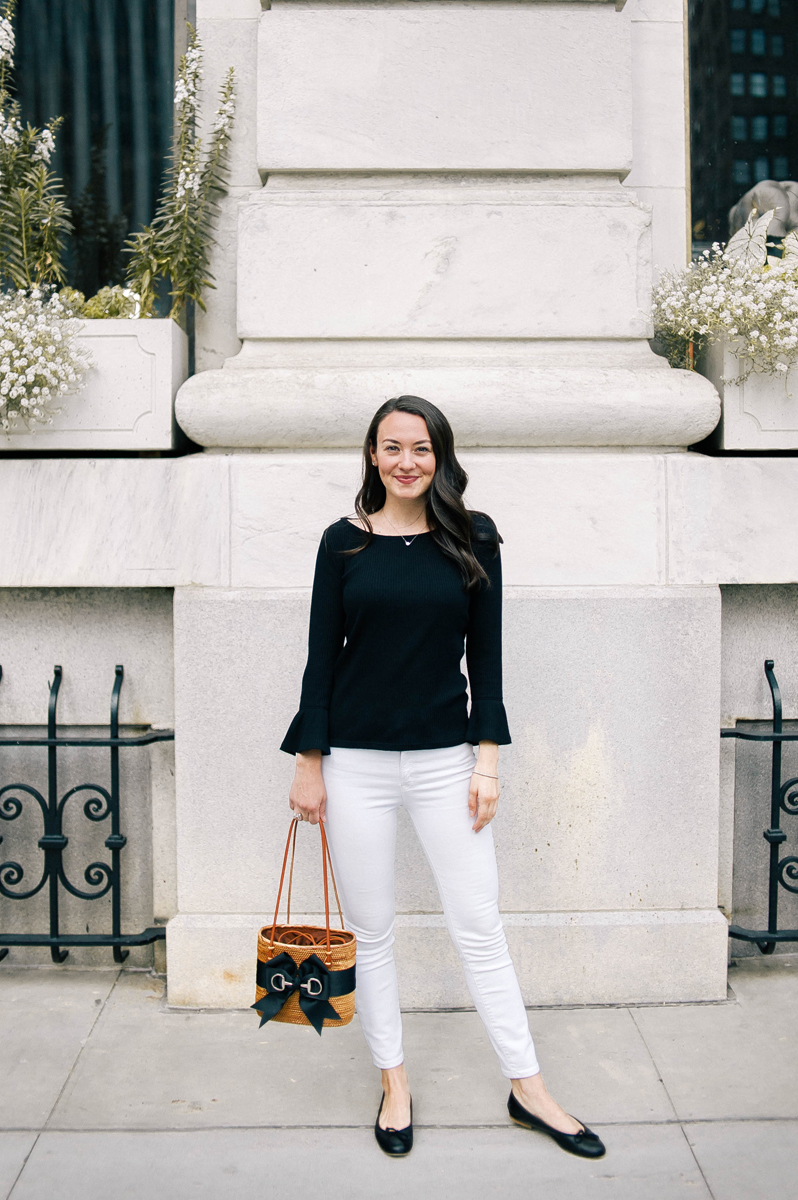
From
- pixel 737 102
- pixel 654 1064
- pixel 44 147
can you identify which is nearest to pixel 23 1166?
pixel 654 1064

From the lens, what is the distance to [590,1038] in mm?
3402

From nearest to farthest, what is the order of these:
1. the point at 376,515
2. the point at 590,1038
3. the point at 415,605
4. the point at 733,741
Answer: the point at 415,605 → the point at 376,515 → the point at 590,1038 → the point at 733,741

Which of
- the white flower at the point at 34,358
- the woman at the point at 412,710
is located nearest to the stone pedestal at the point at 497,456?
the white flower at the point at 34,358

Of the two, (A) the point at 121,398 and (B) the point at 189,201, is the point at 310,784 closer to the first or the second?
(A) the point at 121,398

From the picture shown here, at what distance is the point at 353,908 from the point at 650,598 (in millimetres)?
1574

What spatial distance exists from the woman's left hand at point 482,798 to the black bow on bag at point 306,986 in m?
0.53

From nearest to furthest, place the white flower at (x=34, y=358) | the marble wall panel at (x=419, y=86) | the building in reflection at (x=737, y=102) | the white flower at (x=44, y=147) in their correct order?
the white flower at (x=34, y=358) → the marble wall panel at (x=419, y=86) → the white flower at (x=44, y=147) → the building in reflection at (x=737, y=102)

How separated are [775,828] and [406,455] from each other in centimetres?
216

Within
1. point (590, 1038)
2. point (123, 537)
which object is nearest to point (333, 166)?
point (123, 537)

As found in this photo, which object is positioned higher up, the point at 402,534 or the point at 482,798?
the point at 402,534

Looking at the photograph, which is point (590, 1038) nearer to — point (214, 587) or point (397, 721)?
point (397, 721)

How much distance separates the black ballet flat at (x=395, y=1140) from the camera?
9.11 ft

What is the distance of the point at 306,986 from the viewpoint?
2635mm

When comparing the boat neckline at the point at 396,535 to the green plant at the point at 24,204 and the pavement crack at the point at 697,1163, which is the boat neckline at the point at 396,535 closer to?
the pavement crack at the point at 697,1163
